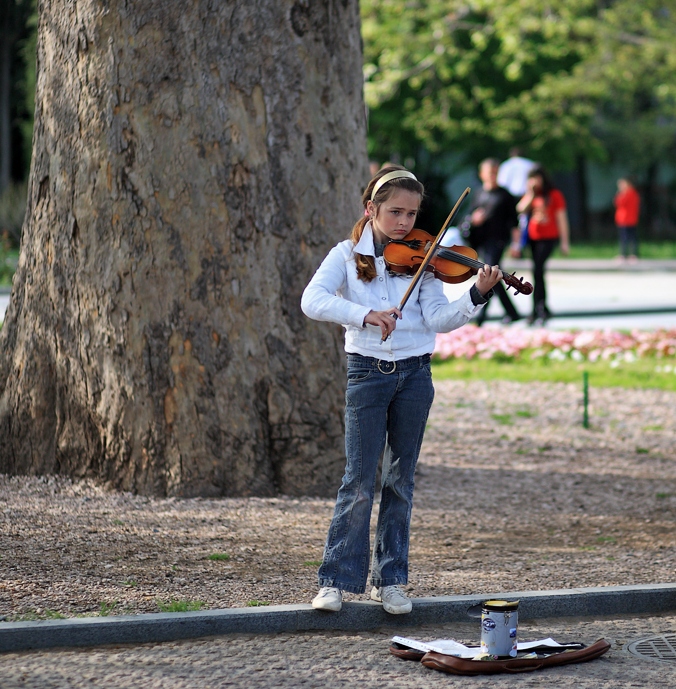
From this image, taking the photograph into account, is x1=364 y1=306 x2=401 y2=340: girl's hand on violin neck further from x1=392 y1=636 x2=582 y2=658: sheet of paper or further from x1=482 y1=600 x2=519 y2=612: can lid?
x1=392 y1=636 x2=582 y2=658: sheet of paper

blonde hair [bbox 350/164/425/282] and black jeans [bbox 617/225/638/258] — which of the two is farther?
black jeans [bbox 617/225/638/258]

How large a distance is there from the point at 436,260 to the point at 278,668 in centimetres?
160

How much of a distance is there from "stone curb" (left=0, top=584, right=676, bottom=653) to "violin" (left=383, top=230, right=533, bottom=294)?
1.38 metres

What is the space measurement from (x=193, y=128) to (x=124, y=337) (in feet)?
3.97

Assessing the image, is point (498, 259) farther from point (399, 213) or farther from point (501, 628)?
point (501, 628)

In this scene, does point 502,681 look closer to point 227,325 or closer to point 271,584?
point 271,584

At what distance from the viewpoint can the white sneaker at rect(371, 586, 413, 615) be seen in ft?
16.2

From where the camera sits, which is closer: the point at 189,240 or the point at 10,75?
the point at 189,240

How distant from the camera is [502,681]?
4.31 meters

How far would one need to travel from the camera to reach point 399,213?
472 centimetres

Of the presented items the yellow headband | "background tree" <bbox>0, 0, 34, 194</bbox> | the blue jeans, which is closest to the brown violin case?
the blue jeans

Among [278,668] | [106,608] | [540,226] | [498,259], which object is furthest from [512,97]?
[278,668]

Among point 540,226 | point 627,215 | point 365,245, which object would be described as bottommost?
point 365,245

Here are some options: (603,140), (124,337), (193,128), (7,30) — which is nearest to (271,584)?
(124,337)
